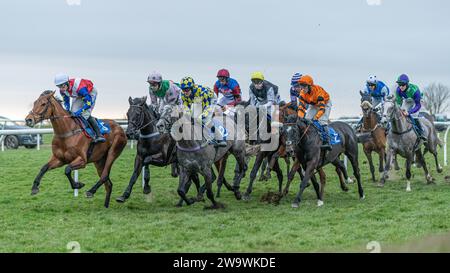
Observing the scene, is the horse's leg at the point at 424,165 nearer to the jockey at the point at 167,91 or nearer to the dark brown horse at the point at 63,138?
the jockey at the point at 167,91

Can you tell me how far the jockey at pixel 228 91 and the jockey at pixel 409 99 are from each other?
131 inches

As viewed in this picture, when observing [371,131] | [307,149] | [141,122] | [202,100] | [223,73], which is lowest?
[307,149]

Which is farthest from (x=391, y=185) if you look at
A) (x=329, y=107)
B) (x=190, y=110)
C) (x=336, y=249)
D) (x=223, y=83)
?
(x=336, y=249)

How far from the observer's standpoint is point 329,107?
1074cm

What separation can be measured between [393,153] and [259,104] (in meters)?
2.92

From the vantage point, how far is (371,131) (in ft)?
45.2

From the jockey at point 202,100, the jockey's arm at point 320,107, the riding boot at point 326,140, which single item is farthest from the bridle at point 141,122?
the riding boot at point 326,140

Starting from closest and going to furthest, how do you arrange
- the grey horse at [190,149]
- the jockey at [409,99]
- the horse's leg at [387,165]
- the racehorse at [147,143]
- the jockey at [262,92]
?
the grey horse at [190,149] < the racehorse at [147,143] < the jockey at [262,92] < the horse's leg at [387,165] < the jockey at [409,99]

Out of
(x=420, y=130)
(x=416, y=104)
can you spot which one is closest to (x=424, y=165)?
(x=420, y=130)

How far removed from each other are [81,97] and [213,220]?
3.09 metres

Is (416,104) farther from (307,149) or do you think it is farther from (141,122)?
(141,122)

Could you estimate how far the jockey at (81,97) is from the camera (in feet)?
33.6
